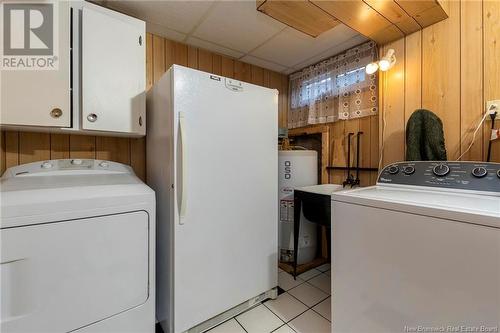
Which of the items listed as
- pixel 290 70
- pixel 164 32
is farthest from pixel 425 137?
pixel 164 32

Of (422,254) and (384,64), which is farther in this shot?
(384,64)

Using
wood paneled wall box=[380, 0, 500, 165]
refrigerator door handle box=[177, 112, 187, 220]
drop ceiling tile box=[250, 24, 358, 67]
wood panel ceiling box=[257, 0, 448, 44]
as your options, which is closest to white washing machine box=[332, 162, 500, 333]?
wood paneled wall box=[380, 0, 500, 165]

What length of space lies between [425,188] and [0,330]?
193 centimetres

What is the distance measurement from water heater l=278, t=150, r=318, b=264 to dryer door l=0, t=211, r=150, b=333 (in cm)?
142

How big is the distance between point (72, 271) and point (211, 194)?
0.72m

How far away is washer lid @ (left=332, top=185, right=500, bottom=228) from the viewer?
737mm

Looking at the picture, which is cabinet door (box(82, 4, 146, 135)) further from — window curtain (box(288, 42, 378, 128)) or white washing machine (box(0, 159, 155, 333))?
window curtain (box(288, 42, 378, 128))

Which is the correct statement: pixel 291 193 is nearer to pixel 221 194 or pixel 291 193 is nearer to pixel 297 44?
pixel 221 194

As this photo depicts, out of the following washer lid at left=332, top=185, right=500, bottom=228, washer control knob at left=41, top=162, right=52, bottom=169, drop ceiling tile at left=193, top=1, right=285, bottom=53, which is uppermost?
drop ceiling tile at left=193, top=1, right=285, bottom=53

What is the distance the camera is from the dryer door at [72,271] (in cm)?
87

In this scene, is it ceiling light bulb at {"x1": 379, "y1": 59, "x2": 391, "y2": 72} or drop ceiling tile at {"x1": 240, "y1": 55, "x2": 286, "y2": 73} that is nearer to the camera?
ceiling light bulb at {"x1": 379, "y1": 59, "x2": 391, "y2": 72}

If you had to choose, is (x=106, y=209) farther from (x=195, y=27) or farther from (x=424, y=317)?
(x=195, y=27)

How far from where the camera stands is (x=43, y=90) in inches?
48.3

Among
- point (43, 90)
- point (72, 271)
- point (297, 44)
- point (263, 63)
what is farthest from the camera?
point (263, 63)
